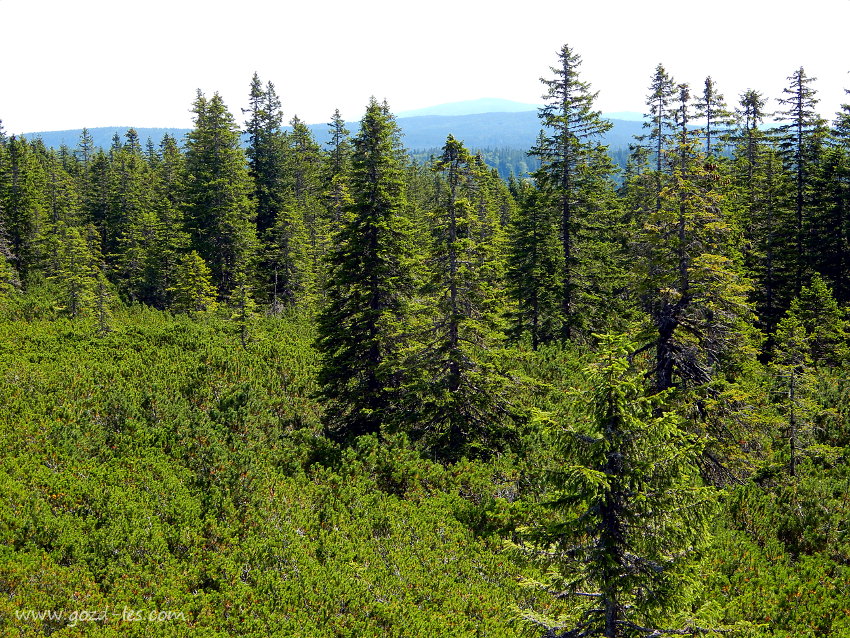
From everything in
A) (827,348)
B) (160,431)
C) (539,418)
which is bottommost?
(827,348)

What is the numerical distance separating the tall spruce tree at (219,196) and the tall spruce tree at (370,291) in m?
21.6

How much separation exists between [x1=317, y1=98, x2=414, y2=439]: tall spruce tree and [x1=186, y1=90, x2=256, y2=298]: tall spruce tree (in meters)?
21.6

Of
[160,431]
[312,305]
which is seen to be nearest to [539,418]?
[160,431]

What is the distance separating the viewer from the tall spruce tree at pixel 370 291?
58.6 feet

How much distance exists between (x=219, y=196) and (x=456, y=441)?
32.6 meters

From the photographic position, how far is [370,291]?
18266 millimetres

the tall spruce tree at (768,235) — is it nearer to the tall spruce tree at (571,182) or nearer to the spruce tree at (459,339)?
the tall spruce tree at (571,182)

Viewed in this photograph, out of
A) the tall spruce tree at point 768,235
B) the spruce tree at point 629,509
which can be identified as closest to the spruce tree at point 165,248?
the spruce tree at point 629,509

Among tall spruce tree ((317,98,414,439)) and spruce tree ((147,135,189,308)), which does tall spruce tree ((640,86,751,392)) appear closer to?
tall spruce tree ((317,98,414,439))

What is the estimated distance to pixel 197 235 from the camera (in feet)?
137

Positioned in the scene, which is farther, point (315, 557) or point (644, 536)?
point (315, 557)

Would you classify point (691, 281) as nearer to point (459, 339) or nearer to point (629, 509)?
point (459, 339)

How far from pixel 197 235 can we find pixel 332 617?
38867mm

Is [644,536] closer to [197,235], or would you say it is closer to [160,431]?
[160,431]
